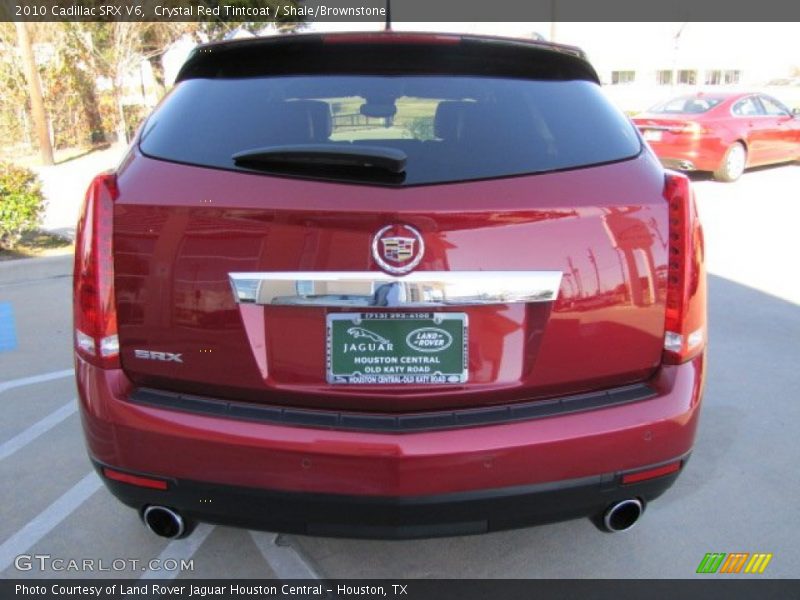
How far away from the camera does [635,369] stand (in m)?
2.03

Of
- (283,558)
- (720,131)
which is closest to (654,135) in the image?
(720,131)

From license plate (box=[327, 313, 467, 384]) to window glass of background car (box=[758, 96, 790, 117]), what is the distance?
13235 millimetres

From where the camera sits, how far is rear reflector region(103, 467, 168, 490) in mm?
1998

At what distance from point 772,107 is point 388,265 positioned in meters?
13.6

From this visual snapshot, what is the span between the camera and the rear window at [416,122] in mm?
1985

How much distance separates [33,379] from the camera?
433 centimetres

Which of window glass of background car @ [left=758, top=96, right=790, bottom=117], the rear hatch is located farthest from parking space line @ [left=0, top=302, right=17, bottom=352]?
window glass of background car @ [left=758, top=96, right=790, bottom=117]

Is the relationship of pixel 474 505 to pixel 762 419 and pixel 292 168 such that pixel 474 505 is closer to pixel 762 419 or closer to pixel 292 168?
pixel 292 168

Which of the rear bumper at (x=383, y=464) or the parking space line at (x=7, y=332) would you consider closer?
the rear bumper at (x=383, y=464)

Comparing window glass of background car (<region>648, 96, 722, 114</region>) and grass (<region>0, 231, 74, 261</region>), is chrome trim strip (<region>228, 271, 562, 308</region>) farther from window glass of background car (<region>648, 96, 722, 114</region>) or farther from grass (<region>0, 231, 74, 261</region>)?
window glass of background car (<region>648, 96, 722, 114</region>)

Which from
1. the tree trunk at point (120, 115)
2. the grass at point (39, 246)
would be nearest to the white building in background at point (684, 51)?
the tree trunk at point (120, 115)

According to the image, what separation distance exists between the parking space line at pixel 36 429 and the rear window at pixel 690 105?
1124 centimetres

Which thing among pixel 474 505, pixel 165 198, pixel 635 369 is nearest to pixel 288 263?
pixel 165 198

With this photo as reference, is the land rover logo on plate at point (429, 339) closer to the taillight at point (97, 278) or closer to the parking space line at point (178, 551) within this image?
the taillight at point (97, 278)
